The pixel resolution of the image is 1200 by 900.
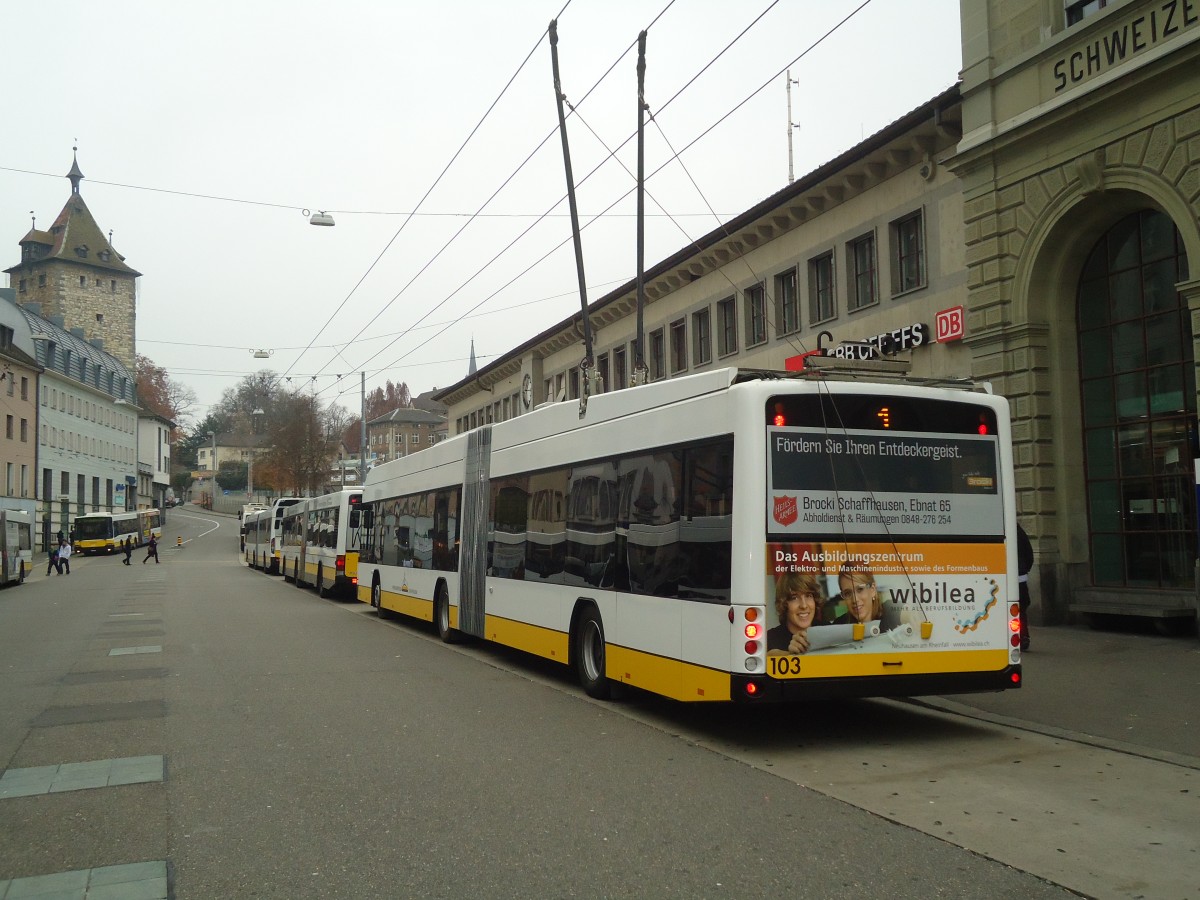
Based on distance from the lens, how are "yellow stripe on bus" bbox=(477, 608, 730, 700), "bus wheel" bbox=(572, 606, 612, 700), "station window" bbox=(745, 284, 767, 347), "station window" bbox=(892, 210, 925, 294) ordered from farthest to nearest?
"station window" bbox=(745, 284, 767, 347), "station window" bbox=(892, 210, 925, 294), "bus wheel" bbox=(572, 606, 612, 700), "yellow stripe on bus" bbox=(477, 608, 730, 700)

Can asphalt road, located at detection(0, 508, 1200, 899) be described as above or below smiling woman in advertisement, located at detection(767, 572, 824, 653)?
below

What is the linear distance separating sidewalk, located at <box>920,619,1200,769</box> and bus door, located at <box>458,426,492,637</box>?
21.2 ft

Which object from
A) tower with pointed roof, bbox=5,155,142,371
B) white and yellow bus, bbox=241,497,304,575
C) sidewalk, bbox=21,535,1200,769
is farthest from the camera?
tower with pointed roof, bbox=5,155,142,371

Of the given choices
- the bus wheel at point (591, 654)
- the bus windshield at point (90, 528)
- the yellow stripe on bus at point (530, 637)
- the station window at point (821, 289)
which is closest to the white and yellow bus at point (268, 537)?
the bus windshield at point (90, 528)

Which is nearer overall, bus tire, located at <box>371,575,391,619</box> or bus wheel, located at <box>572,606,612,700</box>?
bus wheel, located at <box>572,606,612,700</box>

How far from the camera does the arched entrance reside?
1645 centimetres

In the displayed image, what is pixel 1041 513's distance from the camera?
58.9 feet

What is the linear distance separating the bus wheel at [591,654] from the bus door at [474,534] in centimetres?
381

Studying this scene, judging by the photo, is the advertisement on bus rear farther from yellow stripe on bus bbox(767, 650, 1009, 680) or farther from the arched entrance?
the arched entrance

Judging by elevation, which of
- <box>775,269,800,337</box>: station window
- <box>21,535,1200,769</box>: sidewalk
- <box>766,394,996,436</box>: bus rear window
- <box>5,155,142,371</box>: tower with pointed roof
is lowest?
<box>21,535,1200,769</box>: sidewalk

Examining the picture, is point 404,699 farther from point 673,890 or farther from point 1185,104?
point 1185,104

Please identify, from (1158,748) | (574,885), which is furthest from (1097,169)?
(574,885)

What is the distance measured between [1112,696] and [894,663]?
3555mm

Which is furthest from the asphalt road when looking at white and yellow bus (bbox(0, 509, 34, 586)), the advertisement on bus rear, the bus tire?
white and yellow bus (bbox(0, 509, 34, 586))
